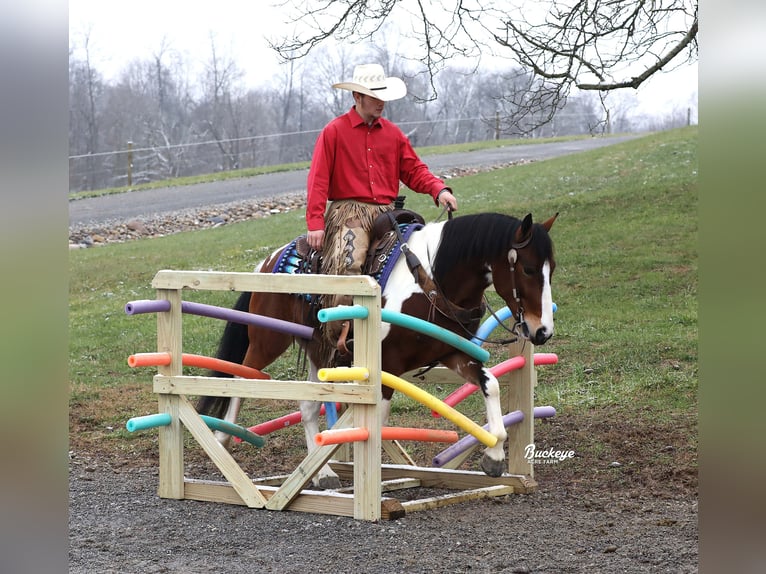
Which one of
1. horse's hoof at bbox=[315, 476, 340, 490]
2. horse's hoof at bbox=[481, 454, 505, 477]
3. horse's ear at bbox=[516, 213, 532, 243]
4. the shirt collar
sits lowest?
horse's hoof at bbox=[315, 476, 340, 490]

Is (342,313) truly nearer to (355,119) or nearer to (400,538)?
(400,538)

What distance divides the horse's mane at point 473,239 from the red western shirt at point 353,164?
618 mm

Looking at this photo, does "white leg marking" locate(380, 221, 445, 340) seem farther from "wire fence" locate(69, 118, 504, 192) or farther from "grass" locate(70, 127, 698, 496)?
"wire fence" locate(69, 118, 504, 192)

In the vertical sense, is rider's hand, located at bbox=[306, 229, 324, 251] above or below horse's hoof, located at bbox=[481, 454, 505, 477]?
A: above

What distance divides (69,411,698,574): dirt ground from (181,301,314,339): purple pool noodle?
3.47 feet

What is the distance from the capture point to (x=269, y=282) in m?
5.34

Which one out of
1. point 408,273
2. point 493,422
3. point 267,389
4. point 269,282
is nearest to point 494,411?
point 493,422

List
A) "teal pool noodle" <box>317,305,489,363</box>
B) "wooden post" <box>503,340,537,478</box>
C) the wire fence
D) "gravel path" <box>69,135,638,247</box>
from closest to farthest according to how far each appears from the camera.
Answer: "teal pool noodle" <box>317,305,489,363</box>, "wooden post" <box>503,340,537,478</box>, "gravel path" <box>69,135,638,247</box>, the wire fence

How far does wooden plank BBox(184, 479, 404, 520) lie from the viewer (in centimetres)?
506

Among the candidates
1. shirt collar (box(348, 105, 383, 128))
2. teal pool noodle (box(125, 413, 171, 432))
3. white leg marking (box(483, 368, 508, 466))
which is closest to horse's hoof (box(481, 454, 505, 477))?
white leg marking (box(483, 368, 508, 466))

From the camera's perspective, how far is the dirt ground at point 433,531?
4.37 m
